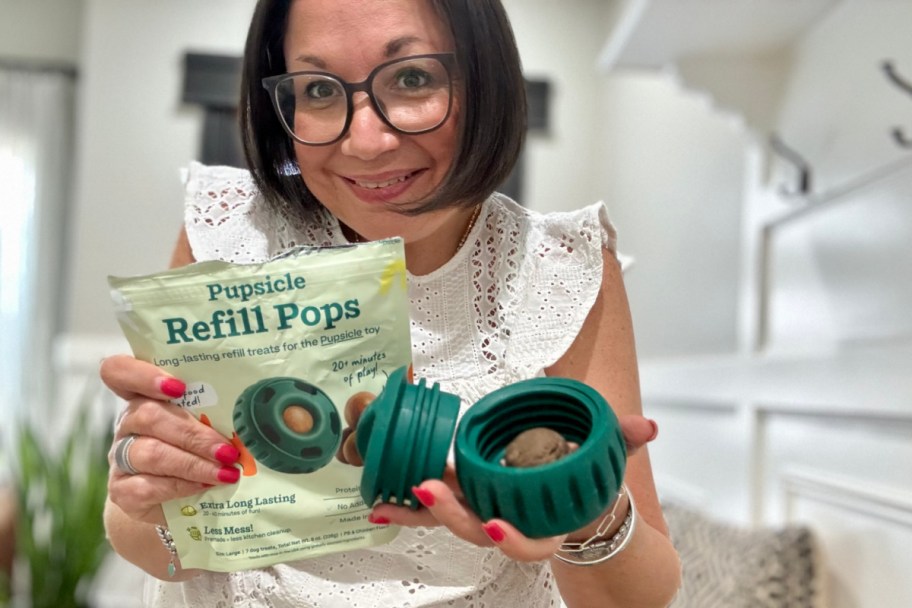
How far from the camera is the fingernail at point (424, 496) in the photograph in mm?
427

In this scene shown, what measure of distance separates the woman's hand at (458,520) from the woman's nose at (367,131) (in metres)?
0.24

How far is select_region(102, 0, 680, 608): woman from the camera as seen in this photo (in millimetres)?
551

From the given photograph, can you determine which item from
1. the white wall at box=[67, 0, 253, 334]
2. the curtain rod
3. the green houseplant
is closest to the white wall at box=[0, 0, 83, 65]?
the curtain rod

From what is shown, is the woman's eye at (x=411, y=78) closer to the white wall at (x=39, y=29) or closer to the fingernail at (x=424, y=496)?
the fingernail at (x=424, y=496)

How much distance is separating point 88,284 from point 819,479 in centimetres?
239

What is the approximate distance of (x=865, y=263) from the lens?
107 centimetres

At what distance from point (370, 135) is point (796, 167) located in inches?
35.8

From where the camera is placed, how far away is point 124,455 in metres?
0.52

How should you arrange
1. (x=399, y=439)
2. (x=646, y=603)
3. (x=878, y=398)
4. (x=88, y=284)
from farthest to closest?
(x=88, y=284) → (x=878, y=398) → (x=646, y=603) → (x=399, y=439)

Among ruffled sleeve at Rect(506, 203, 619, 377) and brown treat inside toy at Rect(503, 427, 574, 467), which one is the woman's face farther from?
brown treat inside toy at Rect(503, 427, 574, 467)

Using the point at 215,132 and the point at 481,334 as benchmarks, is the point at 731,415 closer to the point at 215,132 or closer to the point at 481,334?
the point at 481,334

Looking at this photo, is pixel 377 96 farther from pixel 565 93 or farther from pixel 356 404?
pixel 565 93

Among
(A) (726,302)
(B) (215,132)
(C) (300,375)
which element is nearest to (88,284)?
(B) (215,132)

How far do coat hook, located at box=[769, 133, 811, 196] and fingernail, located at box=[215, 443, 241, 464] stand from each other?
1.00m
